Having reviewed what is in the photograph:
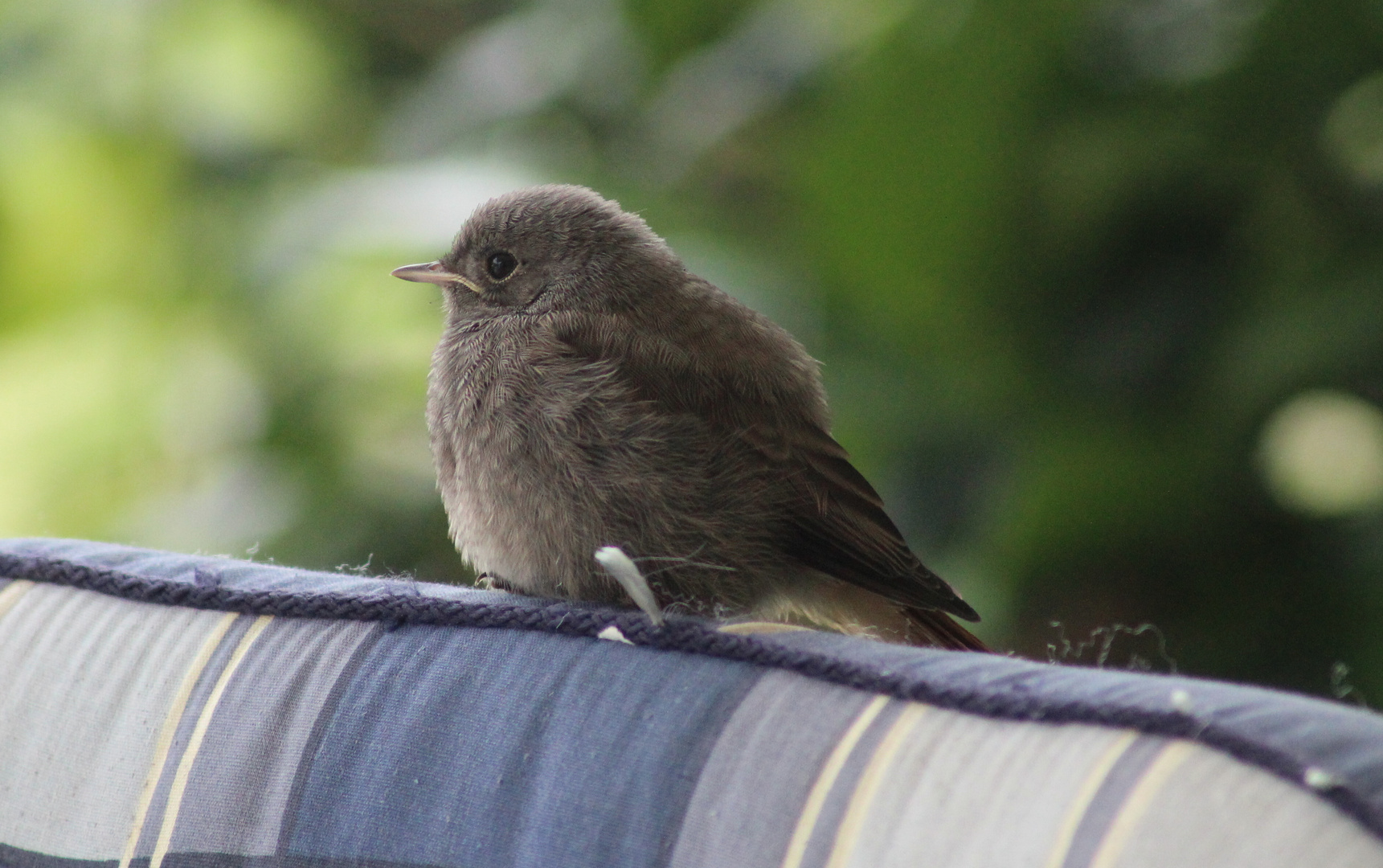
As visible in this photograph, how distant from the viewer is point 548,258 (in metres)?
1.81

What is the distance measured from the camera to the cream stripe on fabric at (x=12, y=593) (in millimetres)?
1336

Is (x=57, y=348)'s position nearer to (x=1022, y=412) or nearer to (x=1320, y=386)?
(x=1022, y=412)

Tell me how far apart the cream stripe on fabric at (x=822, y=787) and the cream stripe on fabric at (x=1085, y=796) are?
17 centimetres

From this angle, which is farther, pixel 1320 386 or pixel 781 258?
pixel 781 258

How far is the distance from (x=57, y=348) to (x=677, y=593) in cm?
280

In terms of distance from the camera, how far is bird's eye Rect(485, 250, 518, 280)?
184cm

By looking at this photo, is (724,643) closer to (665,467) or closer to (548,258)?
(665,467)

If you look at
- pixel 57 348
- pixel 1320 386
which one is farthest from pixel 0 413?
pixel 1320 386

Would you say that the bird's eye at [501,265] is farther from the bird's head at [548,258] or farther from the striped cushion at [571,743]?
the striped cushion at [571,743]

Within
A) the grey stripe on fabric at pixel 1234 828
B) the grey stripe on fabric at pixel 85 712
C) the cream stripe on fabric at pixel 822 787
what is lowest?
the grey stripe on fabric at pixel 85 712

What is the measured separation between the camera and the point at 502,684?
3.71ft

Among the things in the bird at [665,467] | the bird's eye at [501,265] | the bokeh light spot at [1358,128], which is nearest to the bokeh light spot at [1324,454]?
the bokeh light spot at [1358,128]

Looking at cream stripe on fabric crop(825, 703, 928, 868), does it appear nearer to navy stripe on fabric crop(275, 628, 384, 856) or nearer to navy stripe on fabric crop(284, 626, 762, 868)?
navy stripe on fabric crop(284, 626, 762, 868)

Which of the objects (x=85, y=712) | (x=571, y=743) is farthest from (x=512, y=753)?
(x=85, y=712)
